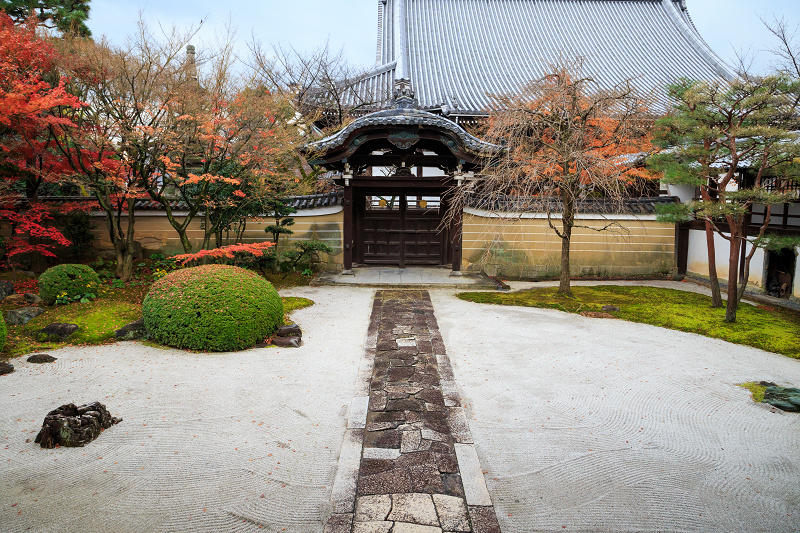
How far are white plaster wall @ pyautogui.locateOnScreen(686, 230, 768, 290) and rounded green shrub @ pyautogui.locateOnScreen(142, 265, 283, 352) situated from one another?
1097 centimetres

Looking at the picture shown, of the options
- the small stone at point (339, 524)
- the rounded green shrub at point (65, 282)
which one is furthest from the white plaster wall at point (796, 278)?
the rounded green shrub at point (65, 282)

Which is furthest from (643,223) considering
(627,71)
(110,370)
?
(110,370)

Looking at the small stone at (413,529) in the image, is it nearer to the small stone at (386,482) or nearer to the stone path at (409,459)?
the stone path at (409,459)

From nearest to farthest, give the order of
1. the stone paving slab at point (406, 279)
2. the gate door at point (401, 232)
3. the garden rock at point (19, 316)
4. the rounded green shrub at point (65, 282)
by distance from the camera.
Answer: the garden rock at point (19, 316), the rounded green shrub at point (65, 282), the stone paving slab at point (406, 279), the gate door at point (401, 232)

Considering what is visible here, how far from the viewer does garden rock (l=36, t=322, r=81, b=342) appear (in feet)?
22.1

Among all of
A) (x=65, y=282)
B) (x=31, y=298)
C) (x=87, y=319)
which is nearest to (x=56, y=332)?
(x=87, y=319)

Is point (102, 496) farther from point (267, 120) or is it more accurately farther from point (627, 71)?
point (627, 71)

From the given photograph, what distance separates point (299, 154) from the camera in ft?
43.1

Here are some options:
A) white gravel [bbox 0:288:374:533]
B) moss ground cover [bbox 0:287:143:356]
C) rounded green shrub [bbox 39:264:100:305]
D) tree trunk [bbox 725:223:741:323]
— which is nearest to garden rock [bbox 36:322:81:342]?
moss ground cover [bbox 0:287:143:356]

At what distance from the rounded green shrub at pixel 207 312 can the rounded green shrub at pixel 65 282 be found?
2810 mm

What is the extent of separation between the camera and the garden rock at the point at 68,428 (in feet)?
12.9

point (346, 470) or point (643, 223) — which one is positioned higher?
point (643, 223)

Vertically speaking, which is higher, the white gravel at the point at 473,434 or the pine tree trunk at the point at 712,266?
the pine tree trunk at the point at 712,266

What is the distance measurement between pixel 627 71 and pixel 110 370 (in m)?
20.7
